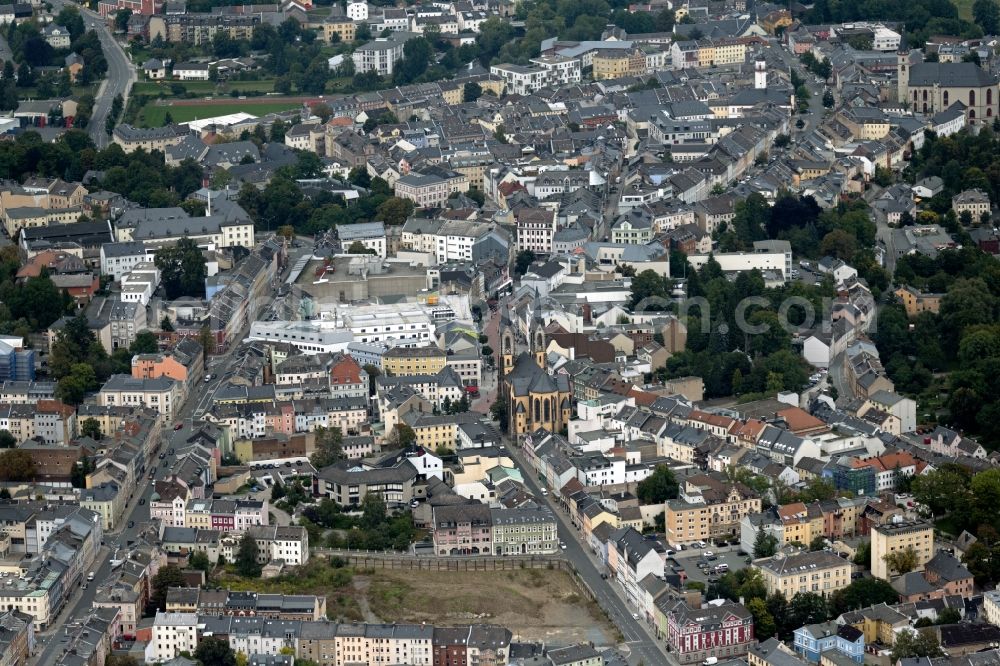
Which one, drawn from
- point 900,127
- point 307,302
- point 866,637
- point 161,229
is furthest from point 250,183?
point 866,637

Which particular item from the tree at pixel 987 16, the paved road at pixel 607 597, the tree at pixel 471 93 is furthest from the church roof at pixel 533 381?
the tree at pixel 987 16

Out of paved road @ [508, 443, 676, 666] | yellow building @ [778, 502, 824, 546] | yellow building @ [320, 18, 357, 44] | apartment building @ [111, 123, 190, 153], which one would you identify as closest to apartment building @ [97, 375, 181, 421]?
paved road @ [508, 443, 676, 666]

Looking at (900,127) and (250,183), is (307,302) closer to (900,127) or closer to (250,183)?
(250,183)

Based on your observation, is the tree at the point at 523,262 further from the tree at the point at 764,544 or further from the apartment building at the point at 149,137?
the tree at the point at 764,544

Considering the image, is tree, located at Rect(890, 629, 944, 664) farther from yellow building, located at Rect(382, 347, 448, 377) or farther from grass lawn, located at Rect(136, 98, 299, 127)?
grass lawn, located at Rect(136, 98, 299, 127)

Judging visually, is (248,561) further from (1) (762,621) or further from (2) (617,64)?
(2) (617,64)

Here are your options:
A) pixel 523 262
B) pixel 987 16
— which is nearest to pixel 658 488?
pixel 523 262
